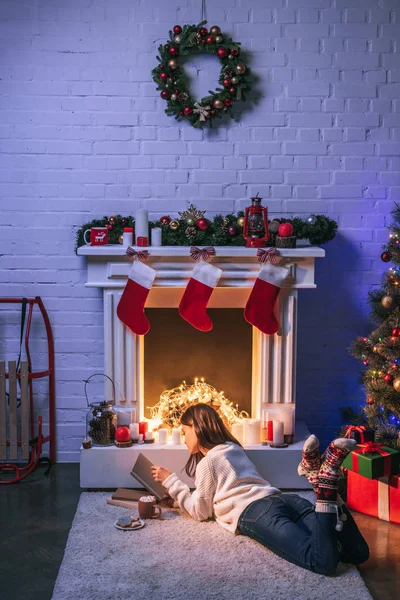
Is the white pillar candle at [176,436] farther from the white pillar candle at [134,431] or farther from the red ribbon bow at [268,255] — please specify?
the red ribbon bow at [268,255]

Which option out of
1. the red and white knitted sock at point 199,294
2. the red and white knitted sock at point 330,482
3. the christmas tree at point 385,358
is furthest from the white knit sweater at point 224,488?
the christmas tree at point 385,358

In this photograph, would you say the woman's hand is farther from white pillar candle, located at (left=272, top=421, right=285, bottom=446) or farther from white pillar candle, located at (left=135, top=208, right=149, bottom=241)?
white pillar candle, located at (left=135, top=208, right=149, bottom=241)

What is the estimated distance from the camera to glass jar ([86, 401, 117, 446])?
418 centimetres

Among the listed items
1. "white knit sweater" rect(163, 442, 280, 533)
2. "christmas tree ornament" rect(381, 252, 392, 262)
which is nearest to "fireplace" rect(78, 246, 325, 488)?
"christmas tree ornament" rect(381, 252, 392, 262)

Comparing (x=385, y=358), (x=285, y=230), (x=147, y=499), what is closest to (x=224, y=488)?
(x=147, y=499)

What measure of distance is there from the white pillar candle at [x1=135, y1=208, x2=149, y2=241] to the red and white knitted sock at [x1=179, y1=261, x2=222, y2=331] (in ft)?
1.18

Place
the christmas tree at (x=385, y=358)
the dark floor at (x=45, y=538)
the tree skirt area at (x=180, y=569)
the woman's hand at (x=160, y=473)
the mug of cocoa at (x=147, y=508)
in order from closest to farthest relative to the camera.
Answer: the tree skirt area at (x=180, y=569), the dark floor at (x=45, y=538), the mug of cocoa at (x=147, y=508), the woman's hand at (x=160, y=473), the christmas tree at (x=385, y=358)

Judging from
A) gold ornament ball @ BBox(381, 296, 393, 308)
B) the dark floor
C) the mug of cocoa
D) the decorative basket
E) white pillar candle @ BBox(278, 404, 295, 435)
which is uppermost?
the decorative basket

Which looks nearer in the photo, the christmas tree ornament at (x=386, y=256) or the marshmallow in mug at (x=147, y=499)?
the marshmallow in mug at (x=147, y=499)

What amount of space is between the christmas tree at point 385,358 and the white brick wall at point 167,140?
39 centimetres

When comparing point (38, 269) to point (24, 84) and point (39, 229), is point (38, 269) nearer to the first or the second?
point (39, 229)

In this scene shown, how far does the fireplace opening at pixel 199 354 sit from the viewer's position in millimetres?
4434

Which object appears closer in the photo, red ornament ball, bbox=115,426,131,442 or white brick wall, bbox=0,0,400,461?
red ornament ball, bbox=115,426,131,442

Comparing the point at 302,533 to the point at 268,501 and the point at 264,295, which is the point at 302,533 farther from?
the point at 264,295
